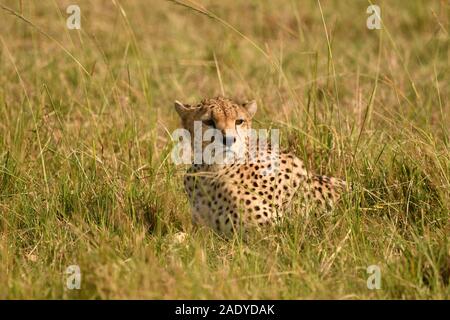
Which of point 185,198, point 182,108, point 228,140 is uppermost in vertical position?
point 182,108

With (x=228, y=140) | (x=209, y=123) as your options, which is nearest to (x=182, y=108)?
(x=209, y=123)

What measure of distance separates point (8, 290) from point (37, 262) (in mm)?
439

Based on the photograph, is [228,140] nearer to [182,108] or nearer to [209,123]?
[209,123]

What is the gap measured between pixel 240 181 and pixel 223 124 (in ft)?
1.03

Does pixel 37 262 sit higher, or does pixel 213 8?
pixel 213 8

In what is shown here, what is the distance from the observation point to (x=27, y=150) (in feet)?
17.3

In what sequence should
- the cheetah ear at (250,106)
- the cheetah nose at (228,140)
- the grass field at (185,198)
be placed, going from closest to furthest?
the grass field at (185,198)
the cheetah nose at (228,140)
the cheetah ear at (250,106)

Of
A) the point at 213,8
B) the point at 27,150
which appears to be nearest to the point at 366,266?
the point at 27,150

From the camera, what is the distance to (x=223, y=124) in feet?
15.0

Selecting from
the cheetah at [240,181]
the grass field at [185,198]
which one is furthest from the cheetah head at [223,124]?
the grass field at [185,198]

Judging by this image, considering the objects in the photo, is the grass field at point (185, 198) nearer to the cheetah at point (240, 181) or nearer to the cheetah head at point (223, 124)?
the cheetah at point (240, 181)

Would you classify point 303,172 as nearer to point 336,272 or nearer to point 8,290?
point 336,272

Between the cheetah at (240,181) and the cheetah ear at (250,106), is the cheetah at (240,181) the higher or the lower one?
the lower one

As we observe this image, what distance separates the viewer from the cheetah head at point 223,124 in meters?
4.57
